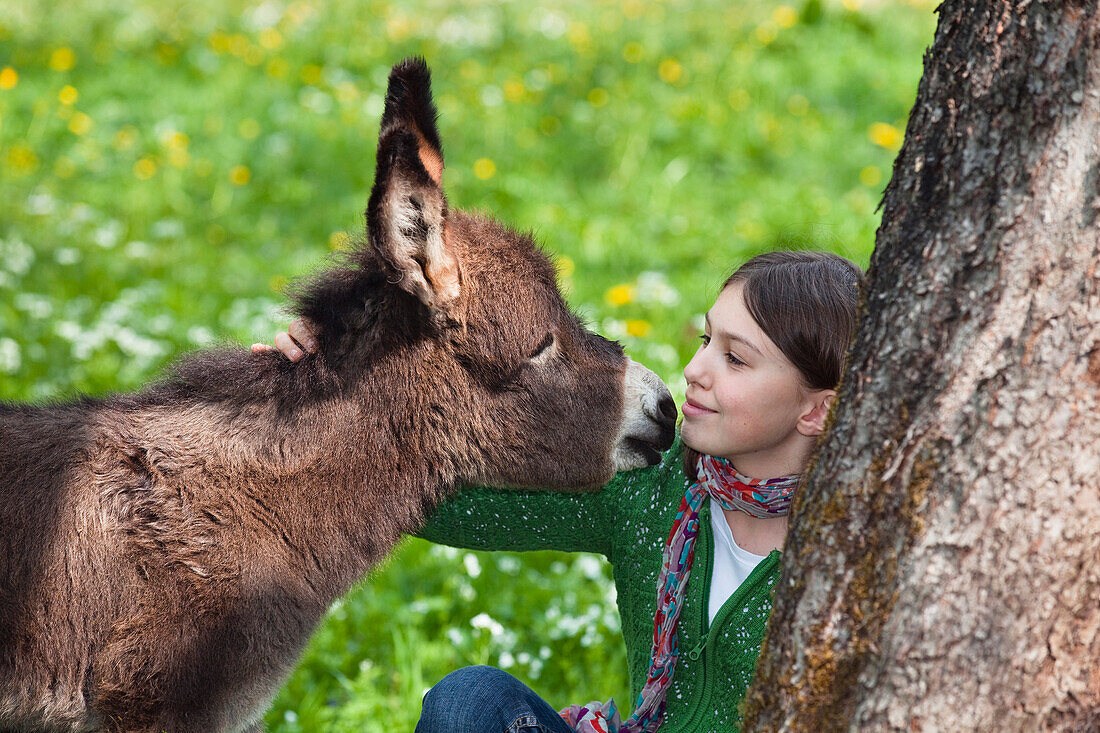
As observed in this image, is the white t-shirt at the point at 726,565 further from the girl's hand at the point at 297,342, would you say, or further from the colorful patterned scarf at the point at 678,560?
the girl's hand at the point at 297,342

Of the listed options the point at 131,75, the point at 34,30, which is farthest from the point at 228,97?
the point at 34,30

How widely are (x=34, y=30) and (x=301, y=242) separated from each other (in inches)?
183

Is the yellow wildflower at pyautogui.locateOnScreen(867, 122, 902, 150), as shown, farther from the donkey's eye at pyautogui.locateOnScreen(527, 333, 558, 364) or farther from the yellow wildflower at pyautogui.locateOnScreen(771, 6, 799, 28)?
the donkey's eye at pyautogui.locateOnScreen(527, 333, 558, 364)

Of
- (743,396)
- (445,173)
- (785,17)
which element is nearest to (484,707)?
(743,396)

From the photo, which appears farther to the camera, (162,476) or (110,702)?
(162,476)

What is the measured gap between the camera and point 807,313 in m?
2.71

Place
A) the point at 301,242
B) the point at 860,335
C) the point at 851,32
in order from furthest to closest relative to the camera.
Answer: the point at 851,32
the point at 301,242
the point at 860,335

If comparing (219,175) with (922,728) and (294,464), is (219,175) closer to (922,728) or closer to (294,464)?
(294,464)

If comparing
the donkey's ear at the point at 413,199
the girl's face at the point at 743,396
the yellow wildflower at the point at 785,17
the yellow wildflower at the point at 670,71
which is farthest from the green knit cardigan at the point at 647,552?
the yellow wildflower at the point at 785,17

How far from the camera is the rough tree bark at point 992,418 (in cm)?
176

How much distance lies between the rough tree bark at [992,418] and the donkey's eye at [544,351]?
1.14 m

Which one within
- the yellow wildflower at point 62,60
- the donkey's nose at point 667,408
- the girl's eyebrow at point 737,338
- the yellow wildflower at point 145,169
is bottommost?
the yellow wildflower at point 145,169

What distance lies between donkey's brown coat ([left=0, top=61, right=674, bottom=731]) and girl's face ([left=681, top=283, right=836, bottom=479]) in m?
0.19

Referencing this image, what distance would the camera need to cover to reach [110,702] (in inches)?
93.7
